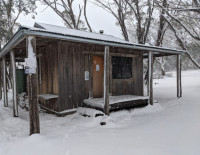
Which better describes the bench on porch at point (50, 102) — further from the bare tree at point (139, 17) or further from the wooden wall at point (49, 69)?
the bare tree at point (139, 17)

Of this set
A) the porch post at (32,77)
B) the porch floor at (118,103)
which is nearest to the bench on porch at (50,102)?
the porch floor at (118,103)

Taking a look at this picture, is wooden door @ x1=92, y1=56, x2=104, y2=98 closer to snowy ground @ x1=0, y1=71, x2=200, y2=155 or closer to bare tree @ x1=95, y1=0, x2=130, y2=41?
snowy ground @ x1=0, y1=71, x2=200, y2=155

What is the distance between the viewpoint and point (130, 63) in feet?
30.0

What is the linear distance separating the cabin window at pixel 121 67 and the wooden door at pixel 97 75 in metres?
0.75

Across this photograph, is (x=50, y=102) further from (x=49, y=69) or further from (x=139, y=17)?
(x=139, y=17)

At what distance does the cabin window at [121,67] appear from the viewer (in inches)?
334

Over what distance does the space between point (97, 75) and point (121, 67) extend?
1.50 metres

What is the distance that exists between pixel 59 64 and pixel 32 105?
8.46 ft

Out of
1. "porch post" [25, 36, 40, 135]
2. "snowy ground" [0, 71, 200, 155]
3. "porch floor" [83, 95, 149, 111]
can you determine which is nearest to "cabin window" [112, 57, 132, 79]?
"porch floor" [83, 95, 149, 111]

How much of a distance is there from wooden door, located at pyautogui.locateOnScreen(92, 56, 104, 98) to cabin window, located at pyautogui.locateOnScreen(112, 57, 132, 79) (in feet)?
2.47

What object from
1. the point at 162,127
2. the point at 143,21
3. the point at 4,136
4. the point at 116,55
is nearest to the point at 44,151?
the point at 4,136

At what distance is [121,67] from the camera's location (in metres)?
8.67

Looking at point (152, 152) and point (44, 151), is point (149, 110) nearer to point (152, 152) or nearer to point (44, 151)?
point (152, 152)

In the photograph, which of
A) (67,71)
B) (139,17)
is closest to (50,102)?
(67,71)
